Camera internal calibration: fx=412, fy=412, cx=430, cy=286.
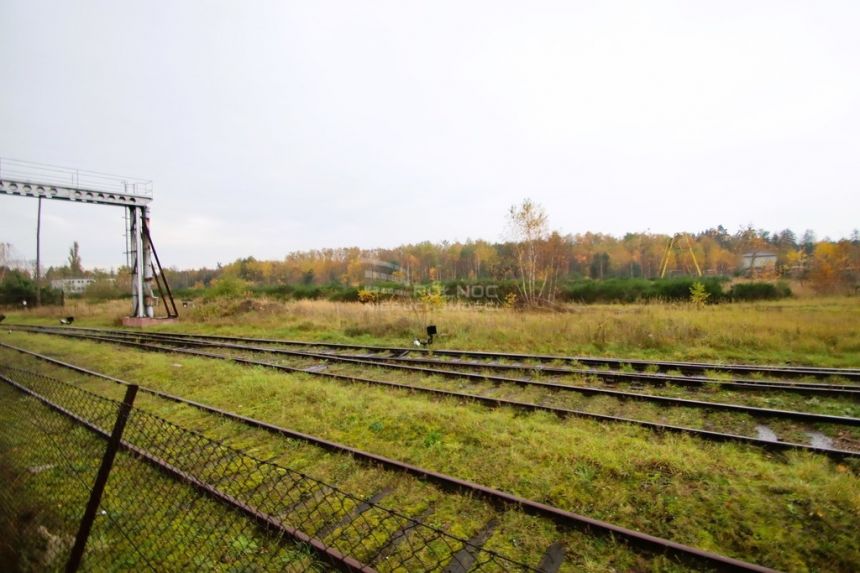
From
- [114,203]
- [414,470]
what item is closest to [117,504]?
[414,470]

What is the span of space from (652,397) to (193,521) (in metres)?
7.48

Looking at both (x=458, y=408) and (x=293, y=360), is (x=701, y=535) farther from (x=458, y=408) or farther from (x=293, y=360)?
(x=293, y=360)

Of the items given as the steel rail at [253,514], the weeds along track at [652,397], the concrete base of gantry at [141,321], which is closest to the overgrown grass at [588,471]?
the weeds along track at [652,397]

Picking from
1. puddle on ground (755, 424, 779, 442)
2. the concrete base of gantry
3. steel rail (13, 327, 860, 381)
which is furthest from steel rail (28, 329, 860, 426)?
the concrete base of gantry

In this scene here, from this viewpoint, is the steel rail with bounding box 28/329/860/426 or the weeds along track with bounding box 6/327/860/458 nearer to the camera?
the weeds along track with bounding box 6/327/860/458

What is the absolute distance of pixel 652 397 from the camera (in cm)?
773

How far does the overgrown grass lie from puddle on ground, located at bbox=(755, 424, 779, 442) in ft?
2.42

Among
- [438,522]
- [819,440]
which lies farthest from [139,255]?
[819,440]

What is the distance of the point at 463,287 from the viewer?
36406mm

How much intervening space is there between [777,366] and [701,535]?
943 cm

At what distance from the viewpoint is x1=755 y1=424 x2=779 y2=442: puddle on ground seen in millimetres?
6043

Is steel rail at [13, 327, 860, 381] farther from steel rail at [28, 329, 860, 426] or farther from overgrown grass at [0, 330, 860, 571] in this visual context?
overgrown grass at [0, 330, 860, 571]

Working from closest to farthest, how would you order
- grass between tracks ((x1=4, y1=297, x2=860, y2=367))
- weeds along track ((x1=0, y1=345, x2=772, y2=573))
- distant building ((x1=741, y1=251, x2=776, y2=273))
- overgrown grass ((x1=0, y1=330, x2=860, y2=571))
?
1. weeds along track ((x1=0, y1=345, x2=772, y2=573))
2. overgrown grass ((x1=0, y1=330, x2=860, y2=571))
3. grass between tracks ((x1=4, y1=297, x2=860, y2=367))
4. distant building ((x1=741, y1=251, x2=776, y2=273))

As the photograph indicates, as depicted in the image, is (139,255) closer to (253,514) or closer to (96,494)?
(253,514)
